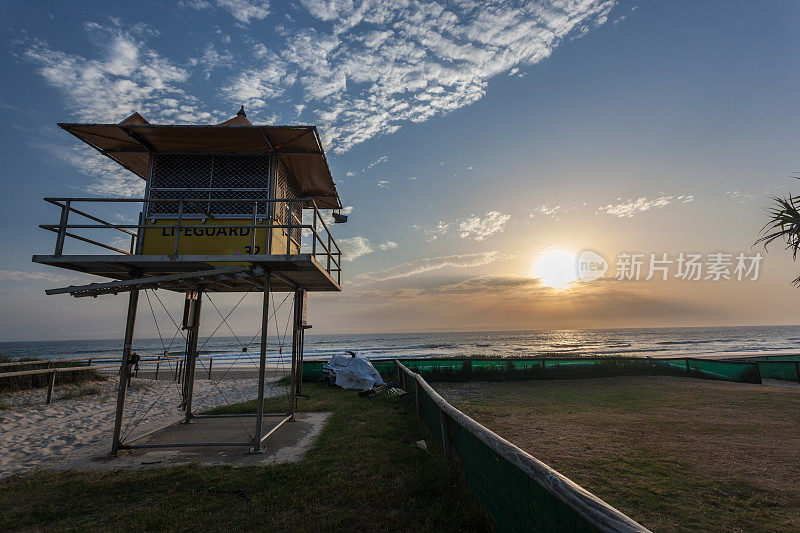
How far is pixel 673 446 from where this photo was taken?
27.1 feet

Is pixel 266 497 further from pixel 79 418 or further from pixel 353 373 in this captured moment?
pixel 353 373

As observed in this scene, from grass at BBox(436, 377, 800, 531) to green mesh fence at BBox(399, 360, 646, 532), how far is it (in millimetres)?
2251

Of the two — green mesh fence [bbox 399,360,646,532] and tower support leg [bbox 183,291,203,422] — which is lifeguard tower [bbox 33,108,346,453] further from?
green mesh fence [bbox 399,360,646,532]

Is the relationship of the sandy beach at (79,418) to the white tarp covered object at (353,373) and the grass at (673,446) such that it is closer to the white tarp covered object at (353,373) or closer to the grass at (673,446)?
the white tarp covered object at (353,373)

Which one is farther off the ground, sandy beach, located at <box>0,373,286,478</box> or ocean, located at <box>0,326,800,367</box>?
sandy beach, located at <box>0,373,286,478</box>

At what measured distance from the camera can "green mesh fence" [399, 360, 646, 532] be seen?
9.29ft

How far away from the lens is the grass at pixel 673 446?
210 inches

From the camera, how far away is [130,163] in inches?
391

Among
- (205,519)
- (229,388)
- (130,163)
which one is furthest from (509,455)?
(229,388)

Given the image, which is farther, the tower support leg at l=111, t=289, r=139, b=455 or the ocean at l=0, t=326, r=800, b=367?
the ocean at l=0, t=326, r=800, b=367

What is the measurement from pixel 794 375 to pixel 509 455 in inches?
961

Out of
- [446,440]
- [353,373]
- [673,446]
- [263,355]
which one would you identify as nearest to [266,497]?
[446,440]

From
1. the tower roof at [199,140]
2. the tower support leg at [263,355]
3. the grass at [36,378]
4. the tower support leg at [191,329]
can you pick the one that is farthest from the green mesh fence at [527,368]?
the tower roof at [199,140]

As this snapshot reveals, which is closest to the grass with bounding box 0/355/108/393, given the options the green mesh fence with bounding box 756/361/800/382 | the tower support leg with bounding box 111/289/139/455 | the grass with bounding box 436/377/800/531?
the tower support leg with bounding box 111/289/139/455
